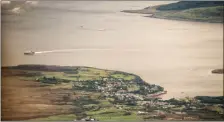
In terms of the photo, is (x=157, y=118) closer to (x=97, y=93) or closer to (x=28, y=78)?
(x=97, y=93)

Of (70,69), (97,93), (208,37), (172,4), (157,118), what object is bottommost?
(157,118)

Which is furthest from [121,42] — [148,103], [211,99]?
[211,99]

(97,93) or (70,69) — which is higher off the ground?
(70,69)

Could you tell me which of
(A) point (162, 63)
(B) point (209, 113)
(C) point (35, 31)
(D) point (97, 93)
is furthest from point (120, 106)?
(C) point (35, 31)

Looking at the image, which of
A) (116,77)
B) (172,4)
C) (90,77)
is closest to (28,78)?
(90,77)

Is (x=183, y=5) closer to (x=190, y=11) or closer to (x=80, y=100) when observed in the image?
(x=190, y=11)

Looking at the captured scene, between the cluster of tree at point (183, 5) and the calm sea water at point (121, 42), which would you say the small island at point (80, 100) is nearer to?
the calm sea water at point (121, 42)

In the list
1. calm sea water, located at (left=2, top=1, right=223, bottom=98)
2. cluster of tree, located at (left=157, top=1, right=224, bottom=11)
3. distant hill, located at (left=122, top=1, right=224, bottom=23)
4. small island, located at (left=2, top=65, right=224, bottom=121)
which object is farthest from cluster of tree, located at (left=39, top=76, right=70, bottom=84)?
cluster of tree, located at (left=157, top=1, right=224, bottom=11)

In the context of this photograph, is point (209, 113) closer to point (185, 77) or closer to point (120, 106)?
point (185, 77)
